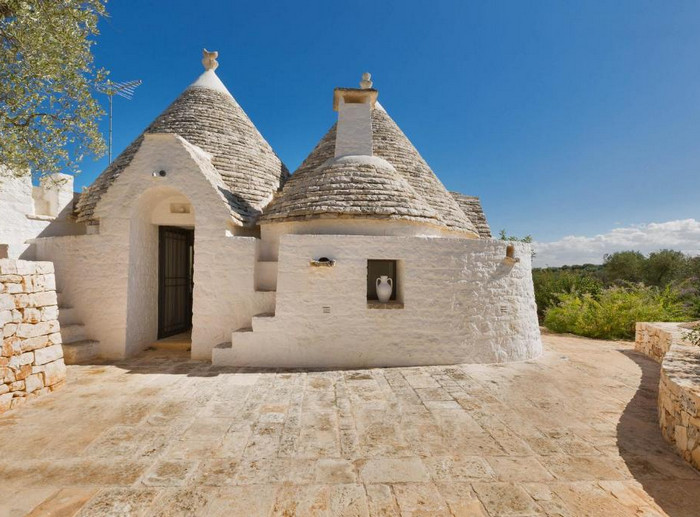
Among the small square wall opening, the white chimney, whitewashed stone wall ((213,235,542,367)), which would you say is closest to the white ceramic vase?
whitewashed stone wall ((213,235,542,367))

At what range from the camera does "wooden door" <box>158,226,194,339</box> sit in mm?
8773

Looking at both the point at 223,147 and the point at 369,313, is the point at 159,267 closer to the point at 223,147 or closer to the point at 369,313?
the point at 223,147

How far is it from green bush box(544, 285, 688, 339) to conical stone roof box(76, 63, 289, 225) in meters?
11.9

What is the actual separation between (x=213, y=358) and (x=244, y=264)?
6.93 ft

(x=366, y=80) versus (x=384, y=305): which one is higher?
(x=366, y=80)

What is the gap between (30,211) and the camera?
9391 millimetres

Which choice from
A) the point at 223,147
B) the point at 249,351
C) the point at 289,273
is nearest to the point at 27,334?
the point at 249,351

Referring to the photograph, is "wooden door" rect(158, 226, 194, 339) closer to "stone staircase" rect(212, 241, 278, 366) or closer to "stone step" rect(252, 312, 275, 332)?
"stone staircase" rect(212, 241, 278, 366)

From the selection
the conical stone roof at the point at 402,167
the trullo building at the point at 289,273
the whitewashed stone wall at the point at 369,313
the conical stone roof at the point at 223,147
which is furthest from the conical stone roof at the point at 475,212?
the conical stone roof at the point at 223,147

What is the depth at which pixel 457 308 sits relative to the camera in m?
7.09

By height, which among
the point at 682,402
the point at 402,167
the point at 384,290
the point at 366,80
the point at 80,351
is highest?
the point at 366,80

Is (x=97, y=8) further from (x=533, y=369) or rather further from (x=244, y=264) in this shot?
(x=533, y=369)

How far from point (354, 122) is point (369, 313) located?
18.6ft

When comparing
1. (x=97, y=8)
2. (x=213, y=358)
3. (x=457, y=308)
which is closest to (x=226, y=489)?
(x=213, y=358)
